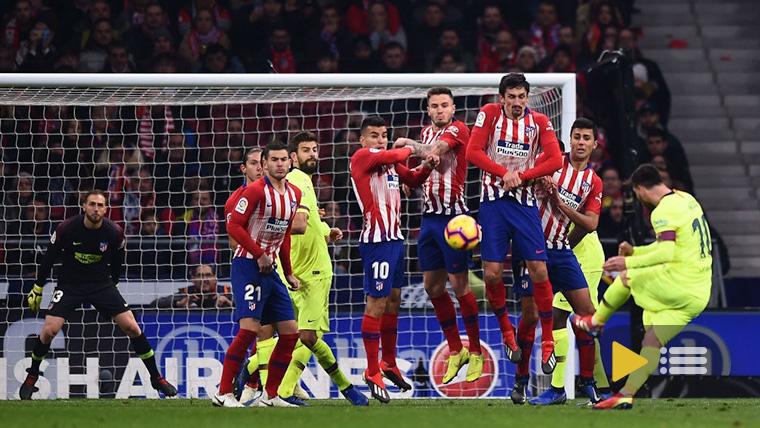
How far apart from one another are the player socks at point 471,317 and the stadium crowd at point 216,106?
2.75 meters

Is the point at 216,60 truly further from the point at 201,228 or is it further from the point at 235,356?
the point at 235,356

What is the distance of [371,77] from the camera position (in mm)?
12672

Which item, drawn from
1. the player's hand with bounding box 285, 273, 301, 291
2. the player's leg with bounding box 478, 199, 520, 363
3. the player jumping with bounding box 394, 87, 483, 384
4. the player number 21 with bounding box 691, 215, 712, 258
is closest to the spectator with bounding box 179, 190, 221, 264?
the player's hand with bounding box 285, 273, 301, 291

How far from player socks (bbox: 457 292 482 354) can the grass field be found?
0.48 m

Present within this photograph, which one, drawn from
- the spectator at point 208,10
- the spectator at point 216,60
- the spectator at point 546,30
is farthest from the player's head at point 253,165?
the spectator at point 546,30

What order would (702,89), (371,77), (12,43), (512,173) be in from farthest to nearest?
1. (702,89)
2. (12,43)
3. (371,77)
4. (512,173)

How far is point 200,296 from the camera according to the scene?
45.2 feet

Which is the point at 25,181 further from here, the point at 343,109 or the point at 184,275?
the point at 343,109

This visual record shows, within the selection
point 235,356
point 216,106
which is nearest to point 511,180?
point 235,356

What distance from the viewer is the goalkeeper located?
41.1 ft

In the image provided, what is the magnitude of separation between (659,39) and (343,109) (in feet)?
19.5

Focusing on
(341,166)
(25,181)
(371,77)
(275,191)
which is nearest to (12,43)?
(25,181)

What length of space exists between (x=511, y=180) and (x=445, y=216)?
0.84m

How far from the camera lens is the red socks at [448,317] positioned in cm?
1147
